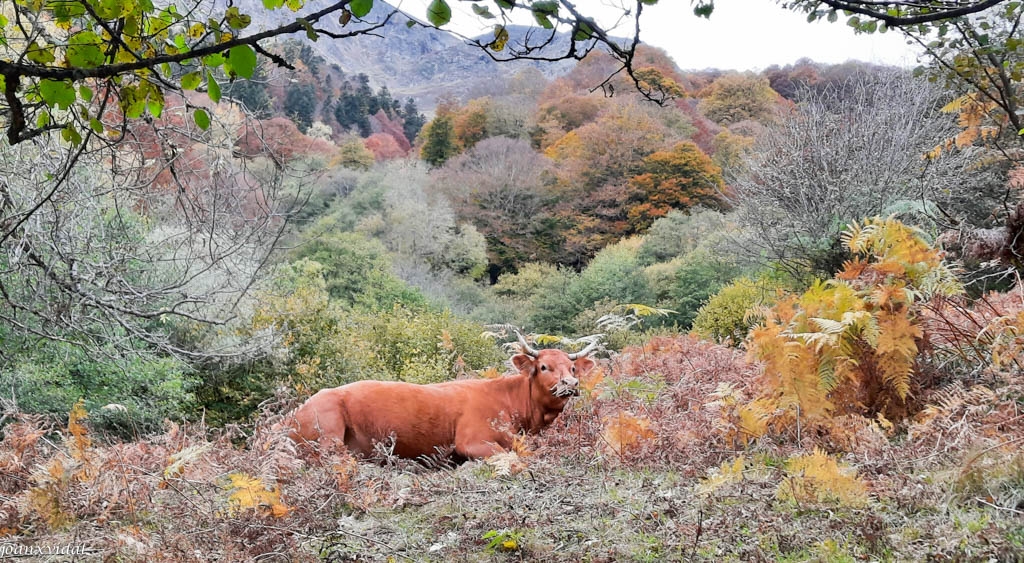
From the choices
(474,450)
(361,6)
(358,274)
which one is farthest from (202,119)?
(358,274)

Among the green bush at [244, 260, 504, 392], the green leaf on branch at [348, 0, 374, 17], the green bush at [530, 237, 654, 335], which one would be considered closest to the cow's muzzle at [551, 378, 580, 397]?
the green leaf on branch at [348, 0, 374, 17]

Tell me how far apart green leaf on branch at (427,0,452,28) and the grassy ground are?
2.03 meters

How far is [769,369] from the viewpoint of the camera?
4.14 meters

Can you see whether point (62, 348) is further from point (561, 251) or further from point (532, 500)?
point (561, 251)

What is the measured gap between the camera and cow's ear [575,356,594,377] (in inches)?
263

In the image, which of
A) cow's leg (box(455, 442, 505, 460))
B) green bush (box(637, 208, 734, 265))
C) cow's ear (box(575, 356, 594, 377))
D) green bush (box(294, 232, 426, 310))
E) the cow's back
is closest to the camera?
the cow's back

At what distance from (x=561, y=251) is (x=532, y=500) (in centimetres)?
2972

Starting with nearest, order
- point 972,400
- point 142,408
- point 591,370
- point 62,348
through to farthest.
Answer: point 972,400 → point 591,370 → point 62,348 → point 142,408

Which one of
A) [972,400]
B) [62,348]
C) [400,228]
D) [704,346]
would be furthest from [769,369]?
[400,228]

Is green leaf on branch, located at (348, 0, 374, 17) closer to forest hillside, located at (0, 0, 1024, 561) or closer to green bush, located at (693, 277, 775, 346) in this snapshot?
forest hillside, located at (0, 0, 1024, 561)

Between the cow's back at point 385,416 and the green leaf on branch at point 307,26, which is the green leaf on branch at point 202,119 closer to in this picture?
the green leaf on branch at point 307,26

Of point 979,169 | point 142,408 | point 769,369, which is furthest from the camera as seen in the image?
point 979,169

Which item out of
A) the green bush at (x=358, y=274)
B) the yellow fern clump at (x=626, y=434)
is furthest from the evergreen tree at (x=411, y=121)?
the yellow fern clump at (x=626, y=434)

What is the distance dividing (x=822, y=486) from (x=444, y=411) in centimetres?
343
